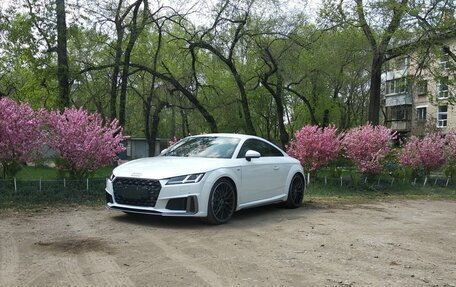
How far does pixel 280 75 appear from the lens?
28031 mm

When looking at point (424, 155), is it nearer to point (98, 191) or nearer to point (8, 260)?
point (98, 191)

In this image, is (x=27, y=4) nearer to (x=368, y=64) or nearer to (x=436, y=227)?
(x=436, y=227)

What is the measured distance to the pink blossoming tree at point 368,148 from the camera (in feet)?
50.9

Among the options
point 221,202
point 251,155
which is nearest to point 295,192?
point 251,155

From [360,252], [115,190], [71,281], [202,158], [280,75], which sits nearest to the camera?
[71,281]

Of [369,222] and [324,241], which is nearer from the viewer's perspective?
[324,241]

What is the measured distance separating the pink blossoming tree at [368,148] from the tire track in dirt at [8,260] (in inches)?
450

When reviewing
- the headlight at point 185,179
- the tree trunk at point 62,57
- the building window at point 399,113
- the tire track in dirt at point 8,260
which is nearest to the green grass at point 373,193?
the headlight at point 185,179

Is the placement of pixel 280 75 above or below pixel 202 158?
above

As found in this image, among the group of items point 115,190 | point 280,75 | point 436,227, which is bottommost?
point 436,227

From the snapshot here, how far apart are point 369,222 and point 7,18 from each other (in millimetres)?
16053

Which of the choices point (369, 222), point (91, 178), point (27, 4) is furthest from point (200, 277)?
point (27, 4)

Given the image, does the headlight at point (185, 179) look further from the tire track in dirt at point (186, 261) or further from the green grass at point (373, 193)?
the green grass at point (373, 193)

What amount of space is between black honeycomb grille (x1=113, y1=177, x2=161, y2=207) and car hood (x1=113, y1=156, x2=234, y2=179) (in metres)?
0.09
